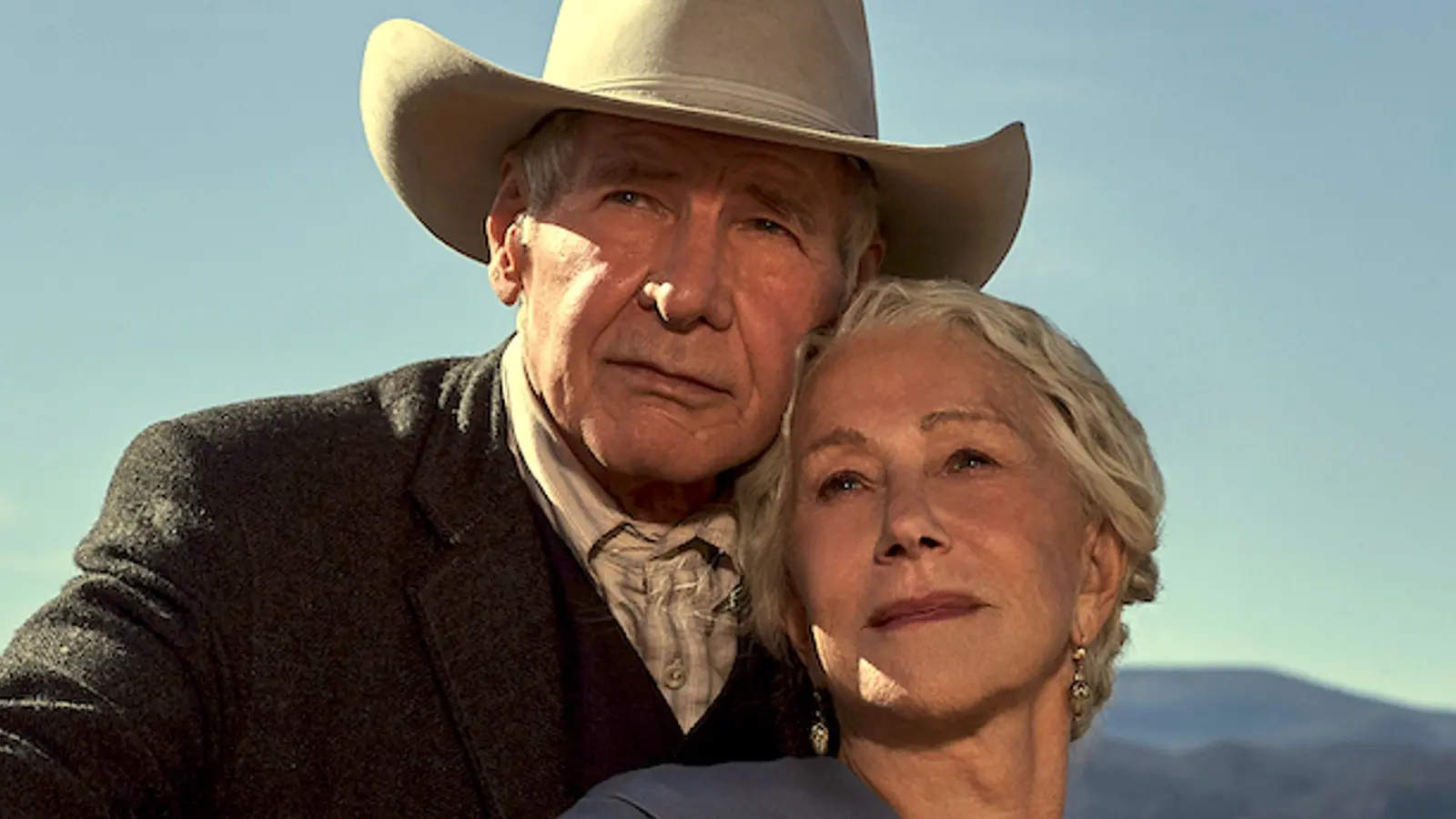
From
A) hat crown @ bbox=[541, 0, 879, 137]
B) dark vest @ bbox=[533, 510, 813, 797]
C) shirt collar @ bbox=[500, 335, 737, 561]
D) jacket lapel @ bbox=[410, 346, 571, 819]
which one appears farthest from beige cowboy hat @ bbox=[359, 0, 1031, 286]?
dark vest @ bbox=[533, 510, 813, 797]

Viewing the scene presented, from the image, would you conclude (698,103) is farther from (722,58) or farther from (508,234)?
(508,234)

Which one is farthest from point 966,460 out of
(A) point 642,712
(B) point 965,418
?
(A) point 642,712

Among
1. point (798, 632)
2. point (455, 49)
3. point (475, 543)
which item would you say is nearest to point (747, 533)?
point (798, 632)

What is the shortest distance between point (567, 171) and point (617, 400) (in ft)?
1.56

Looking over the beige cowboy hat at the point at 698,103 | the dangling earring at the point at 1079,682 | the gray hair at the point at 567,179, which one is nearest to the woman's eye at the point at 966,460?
the dangling earring at the point at 1079,682

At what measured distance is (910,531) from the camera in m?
2.77

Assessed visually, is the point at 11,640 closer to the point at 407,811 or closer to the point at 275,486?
the point at 275,486

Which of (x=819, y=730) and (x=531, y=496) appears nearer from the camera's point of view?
(x=819, y=730)

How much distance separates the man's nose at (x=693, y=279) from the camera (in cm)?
321

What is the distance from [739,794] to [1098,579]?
28.3 inches

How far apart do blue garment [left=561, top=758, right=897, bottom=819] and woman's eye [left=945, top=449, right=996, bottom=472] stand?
51 centimetres

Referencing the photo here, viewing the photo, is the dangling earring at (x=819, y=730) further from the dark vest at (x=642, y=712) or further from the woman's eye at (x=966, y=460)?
the woman's eye at (x=966, y=460)

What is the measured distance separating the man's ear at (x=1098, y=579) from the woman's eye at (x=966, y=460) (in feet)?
0.79

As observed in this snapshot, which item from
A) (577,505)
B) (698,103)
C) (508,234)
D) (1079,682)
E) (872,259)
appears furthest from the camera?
(872,259)
